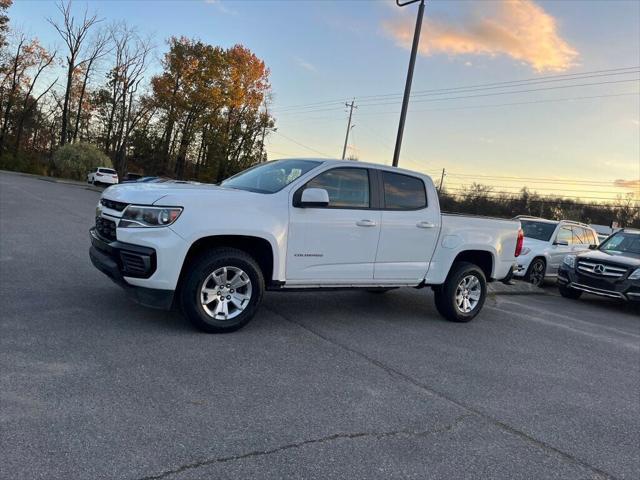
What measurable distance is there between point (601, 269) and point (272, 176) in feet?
26.4

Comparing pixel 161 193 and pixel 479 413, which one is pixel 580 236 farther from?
pixel 161 193

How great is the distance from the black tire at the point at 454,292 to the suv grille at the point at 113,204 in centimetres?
424

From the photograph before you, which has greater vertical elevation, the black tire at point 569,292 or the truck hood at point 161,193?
the truck hood at point 161,193

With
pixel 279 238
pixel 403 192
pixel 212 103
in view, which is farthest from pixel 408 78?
pixel 212 103

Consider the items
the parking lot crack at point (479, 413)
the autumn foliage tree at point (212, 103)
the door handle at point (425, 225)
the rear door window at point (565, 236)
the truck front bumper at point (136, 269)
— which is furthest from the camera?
the autumn foliage tree at point (212, 103)

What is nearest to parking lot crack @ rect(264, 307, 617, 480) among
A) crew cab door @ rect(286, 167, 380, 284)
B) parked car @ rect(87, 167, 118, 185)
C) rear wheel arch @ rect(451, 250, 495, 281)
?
crew cab door @ rect(286, 167, 380, 284)

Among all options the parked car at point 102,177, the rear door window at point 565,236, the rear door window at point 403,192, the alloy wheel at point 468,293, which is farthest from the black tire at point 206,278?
the parked car at point 102,177

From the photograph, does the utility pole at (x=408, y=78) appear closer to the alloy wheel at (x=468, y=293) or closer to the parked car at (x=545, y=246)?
the parked car at (x=545, y=246)

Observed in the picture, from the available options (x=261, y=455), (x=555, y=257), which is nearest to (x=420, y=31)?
(x=555, y=257)

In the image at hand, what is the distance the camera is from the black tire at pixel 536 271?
1302 cm

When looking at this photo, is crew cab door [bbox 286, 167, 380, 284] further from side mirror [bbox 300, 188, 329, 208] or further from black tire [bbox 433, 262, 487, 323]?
black tire [bbox 433, 262, 487, 323]

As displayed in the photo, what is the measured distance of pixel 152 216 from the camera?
16.6 feet

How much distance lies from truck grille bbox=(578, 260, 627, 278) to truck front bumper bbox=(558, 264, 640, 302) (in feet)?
0.36

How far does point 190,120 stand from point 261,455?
4887cm
